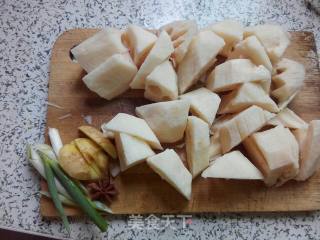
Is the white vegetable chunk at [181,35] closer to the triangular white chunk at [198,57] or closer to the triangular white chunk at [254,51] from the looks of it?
the triangular white chunk at [198,57]

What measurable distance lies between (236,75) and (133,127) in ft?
1.50

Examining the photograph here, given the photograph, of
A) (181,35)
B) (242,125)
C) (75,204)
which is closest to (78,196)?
(75,204)

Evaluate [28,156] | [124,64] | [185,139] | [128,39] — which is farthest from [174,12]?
[28,156]

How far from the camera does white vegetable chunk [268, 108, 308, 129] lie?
162cm

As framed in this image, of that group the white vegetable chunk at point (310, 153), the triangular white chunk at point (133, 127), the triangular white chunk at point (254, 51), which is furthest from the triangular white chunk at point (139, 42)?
the white vegetable chunk at point (310, 153)

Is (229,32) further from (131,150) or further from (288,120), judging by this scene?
(131,150)

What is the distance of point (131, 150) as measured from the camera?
1.49m

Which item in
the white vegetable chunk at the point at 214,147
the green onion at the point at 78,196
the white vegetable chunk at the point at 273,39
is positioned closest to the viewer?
the green onion at the point at 78,196

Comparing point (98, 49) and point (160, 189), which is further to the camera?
point (98, 49)

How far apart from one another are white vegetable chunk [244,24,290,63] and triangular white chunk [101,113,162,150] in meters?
0.61

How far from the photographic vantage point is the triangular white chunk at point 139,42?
1.63 m

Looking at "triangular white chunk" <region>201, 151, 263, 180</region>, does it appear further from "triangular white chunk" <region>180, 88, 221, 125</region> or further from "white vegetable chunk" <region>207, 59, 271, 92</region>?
"white vegetable chunk" <region>207, 59, 271, 92</region>

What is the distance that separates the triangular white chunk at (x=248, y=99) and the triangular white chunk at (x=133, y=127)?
1.05 ft

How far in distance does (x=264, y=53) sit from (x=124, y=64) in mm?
574
